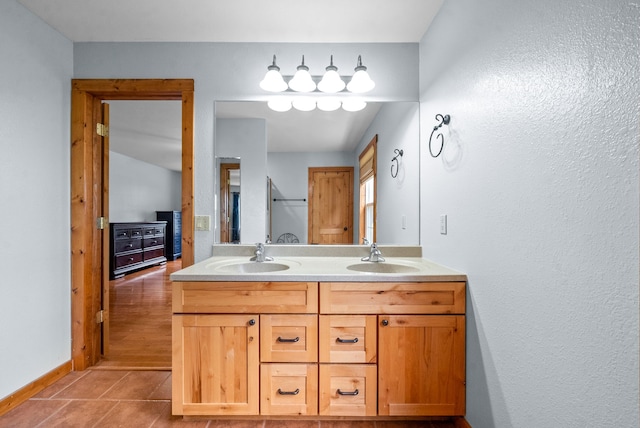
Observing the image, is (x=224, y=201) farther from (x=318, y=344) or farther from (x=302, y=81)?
(x=318, y=344)

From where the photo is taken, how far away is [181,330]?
58.7 inches

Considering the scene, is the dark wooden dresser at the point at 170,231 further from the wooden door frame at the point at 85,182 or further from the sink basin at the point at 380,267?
the sink basin at the point at 380,267

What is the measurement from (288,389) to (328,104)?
1.73 meters

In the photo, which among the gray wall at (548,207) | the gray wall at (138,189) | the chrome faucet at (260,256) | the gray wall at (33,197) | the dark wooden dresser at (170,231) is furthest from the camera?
the dark wooden dresser at (170,231)

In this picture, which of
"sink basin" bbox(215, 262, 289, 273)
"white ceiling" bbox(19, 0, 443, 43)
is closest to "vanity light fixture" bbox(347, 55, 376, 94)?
"white ceiling" bbox(19, 0, 443, 43)

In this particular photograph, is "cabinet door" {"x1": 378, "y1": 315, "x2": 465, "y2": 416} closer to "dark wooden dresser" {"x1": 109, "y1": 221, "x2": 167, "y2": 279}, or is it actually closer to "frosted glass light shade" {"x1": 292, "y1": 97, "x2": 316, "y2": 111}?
"frosted glass light shade" {"x1": 292, "y1": 97, "x2": 316, "y2": 111}

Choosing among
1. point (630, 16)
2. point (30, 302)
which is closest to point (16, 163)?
point (30, 302)

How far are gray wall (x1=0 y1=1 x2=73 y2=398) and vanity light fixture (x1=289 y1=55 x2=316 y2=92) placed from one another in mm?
1525

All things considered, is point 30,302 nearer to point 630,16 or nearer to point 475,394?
point 475,394

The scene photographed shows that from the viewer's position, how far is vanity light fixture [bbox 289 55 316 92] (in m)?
1.93

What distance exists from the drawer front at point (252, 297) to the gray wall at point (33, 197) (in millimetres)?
1013

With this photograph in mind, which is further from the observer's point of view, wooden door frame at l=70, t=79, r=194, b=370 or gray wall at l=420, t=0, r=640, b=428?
wooden door frame at l=70, t=79, r=194, b=370

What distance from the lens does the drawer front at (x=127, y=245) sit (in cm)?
509

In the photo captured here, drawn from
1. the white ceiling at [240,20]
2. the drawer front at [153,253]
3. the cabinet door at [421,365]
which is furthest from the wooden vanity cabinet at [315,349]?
the drawer front at [153,253]
